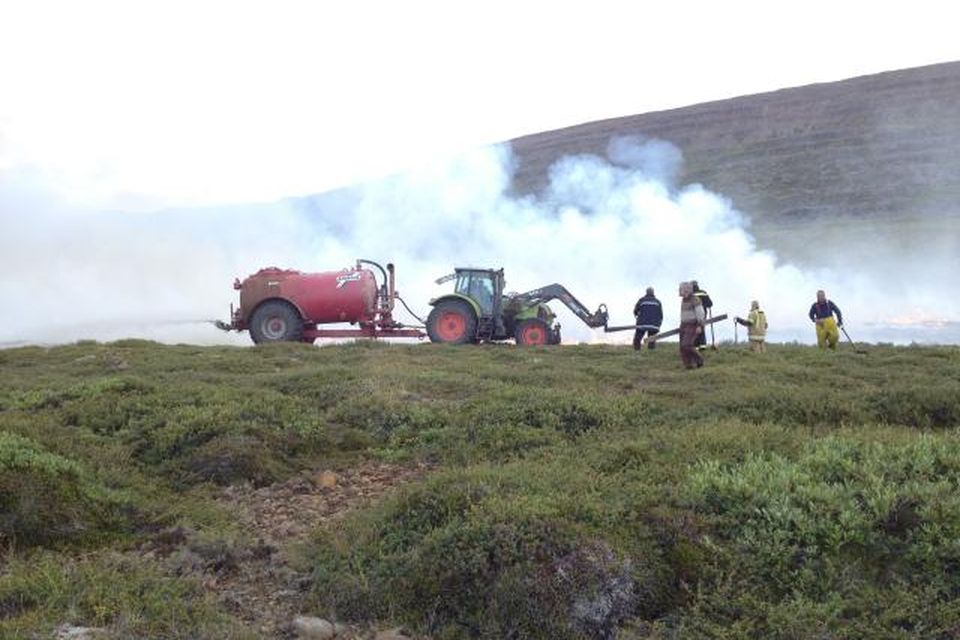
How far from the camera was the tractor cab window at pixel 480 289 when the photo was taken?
21938 mm

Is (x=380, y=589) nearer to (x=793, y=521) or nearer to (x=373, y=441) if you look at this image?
(x=793, y=521)

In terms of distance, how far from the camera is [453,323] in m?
21.8

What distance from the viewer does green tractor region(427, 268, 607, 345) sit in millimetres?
21719

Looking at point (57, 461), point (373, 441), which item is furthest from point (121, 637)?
point (373, 441)

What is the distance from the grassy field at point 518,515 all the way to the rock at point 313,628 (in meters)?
0.17

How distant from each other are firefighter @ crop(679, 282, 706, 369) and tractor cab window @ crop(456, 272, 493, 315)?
7634 mm

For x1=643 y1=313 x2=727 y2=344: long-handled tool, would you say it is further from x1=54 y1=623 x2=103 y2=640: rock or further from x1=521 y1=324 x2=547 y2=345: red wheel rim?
x1=54 y1=623 x2=103 y2=640: rock

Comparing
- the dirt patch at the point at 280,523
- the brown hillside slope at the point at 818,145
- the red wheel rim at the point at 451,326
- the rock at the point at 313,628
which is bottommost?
the rock at the point at 313,628

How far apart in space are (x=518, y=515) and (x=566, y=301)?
675 inches

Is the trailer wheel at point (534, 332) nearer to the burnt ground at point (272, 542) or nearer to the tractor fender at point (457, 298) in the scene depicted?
the tractor fender at point (457, 298)

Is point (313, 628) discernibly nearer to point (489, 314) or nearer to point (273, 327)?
point (489, 314)

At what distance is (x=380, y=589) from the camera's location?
5289 millimetres

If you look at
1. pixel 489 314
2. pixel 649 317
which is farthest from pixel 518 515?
pixel 489 314

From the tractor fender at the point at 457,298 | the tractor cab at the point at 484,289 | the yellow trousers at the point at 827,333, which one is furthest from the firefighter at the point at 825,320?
the tractor fender at the point at 457,298
